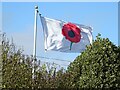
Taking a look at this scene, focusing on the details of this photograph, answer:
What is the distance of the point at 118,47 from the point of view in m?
11.5

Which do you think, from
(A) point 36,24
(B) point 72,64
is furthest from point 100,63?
(A) point 36,24

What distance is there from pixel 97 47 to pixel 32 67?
1.97 m

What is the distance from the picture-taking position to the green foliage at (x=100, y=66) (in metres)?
10.9

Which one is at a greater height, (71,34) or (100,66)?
(71,34)

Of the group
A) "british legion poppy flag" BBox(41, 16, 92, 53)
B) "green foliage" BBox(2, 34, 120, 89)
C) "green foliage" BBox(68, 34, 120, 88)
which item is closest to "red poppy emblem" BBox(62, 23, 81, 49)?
"british legion poppy flag" BBox(41, 16, 92, 53)

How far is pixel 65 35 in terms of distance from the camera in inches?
525

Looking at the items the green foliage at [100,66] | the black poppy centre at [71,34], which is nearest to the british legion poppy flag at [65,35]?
the black poppy centre at [71,34]

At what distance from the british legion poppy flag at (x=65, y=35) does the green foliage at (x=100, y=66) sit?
57.5 inches

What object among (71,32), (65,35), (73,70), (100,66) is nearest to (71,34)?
(71,32)

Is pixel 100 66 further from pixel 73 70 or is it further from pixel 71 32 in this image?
pixel 71 32

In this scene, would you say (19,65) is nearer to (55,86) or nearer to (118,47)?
(55,86)

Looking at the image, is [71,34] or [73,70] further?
[71,34]

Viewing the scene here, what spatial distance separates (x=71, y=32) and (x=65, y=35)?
332 mm

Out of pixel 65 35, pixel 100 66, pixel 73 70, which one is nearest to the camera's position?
pixel 100 66
